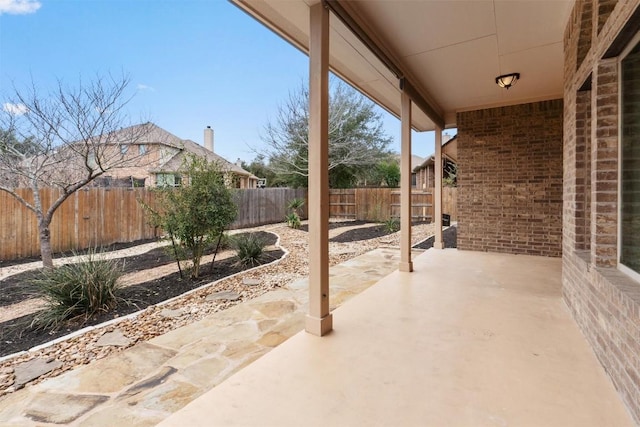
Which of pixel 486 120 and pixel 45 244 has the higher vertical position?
pixel 486 120

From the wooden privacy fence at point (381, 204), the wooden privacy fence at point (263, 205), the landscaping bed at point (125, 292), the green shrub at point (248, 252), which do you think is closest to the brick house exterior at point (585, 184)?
the landscaping bed at point (125, 292)

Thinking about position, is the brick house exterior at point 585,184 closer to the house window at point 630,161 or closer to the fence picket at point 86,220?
the house window at point 630,161

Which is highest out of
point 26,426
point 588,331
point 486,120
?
point 486,120

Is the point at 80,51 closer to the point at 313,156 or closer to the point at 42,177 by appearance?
the point at 42,177

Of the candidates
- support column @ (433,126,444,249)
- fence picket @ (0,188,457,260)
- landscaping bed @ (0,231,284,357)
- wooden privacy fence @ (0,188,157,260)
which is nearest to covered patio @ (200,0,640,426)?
support column @ (433,126,444,249)

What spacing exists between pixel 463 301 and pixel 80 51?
8.33m

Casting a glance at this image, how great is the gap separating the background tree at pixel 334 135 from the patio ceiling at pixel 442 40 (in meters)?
9.40

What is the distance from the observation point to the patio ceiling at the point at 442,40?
104 inches

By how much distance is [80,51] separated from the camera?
6.32 m

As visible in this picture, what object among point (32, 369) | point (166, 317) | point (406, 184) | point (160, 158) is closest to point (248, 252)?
point (166, 317)

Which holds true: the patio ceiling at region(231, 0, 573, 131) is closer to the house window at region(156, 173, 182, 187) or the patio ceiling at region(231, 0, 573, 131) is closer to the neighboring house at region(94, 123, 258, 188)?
the neighboring house at region(94, 123, 258, 188)

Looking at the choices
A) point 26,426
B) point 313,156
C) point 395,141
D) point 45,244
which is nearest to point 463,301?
point 313,156

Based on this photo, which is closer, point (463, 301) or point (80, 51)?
point (463, 301)

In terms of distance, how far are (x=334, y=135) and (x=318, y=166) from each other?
1221 cm
